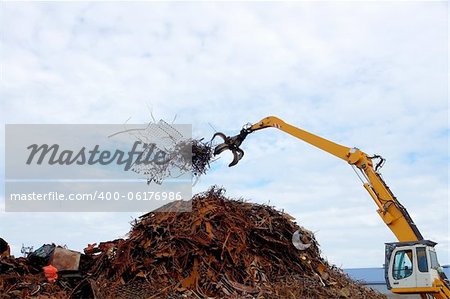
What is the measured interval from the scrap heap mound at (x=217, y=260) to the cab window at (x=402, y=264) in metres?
1.46

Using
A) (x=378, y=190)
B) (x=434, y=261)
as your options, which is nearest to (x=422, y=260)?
(x=434, y=261)

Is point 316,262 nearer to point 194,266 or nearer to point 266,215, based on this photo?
point 266,215

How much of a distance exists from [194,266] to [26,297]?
3.09 metres

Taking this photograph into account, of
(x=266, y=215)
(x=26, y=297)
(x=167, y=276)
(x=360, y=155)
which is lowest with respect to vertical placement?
(x=26, y=297)

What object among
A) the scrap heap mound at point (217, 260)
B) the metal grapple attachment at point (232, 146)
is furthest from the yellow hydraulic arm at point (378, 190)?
the scrap heap mound at point (217, 260)

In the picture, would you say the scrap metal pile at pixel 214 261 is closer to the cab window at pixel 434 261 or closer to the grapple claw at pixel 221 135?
the grapple claw at pixel 221 135

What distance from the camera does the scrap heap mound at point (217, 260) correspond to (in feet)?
31.8

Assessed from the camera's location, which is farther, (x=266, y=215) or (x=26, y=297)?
(x=266, y=215)

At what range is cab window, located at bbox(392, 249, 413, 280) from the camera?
9.02m

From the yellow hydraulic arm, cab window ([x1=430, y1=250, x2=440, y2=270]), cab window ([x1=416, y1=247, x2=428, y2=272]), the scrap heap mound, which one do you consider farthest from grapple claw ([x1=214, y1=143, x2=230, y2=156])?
cab window ([x1=430, y1=250, x2=440, y2=270])

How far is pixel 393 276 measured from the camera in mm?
9148

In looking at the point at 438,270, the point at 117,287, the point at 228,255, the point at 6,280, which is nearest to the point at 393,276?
the point at 438,270

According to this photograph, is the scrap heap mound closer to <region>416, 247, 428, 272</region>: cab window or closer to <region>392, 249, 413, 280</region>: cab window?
<region>392, 249, 413, 280</region>: cab window

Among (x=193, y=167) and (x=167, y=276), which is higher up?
(x=193, y=167)
